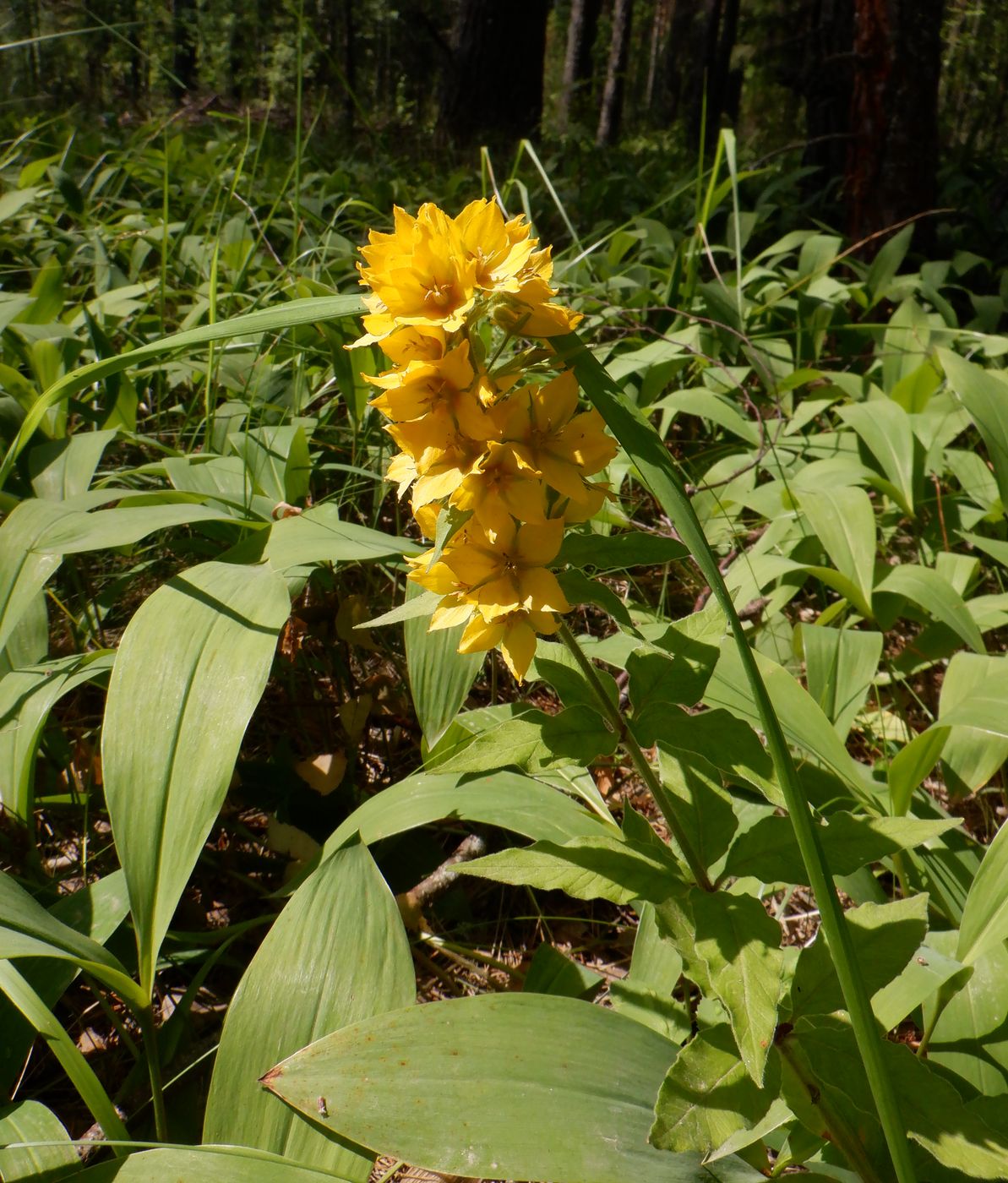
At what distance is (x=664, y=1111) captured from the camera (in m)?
0.71

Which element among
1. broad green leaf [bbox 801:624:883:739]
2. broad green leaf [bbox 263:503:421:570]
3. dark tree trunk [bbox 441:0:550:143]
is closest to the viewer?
broad green leaf [bbox 263:503:421:570]

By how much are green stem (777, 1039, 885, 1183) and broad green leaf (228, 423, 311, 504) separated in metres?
1.24

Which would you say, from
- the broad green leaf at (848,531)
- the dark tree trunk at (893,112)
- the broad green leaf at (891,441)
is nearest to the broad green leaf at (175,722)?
the broad green leaf at (848,531)

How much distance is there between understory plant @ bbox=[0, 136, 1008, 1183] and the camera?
744 mm

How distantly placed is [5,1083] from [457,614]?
2.26ft

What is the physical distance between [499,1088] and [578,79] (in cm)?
1308

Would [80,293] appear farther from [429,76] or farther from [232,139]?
[429,76]

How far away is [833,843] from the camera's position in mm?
800

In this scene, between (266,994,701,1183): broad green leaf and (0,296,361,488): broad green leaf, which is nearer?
(266,994,701,1183): broad green leaf

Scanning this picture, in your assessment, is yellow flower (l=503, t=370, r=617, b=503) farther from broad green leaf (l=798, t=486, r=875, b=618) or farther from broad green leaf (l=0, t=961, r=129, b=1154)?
broad green leaf (l=798, t=486, r=875, b=618)

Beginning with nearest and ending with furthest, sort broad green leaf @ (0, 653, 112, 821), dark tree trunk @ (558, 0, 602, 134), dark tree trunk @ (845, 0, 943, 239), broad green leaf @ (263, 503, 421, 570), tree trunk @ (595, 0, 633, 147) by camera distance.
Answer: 1. broad green leaf @ (0, 653, 112, 821)
2. broad green leaf @ (263, 503, 421, 570)
3. dark tree trunk @ (845, 0, 943, 239)
4. tree trunk @ (595, 0, 633, 147)
5. dark tree trunk @ (558, 0, 602, 134)

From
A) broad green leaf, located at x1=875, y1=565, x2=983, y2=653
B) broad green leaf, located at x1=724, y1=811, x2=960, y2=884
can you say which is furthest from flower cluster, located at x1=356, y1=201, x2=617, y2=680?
broad green leaf, located at x1=875, y1=565, x2=983, y2=653

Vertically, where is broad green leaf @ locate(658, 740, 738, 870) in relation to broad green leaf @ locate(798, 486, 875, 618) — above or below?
below

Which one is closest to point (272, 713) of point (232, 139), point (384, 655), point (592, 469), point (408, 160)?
point (384, 655)
